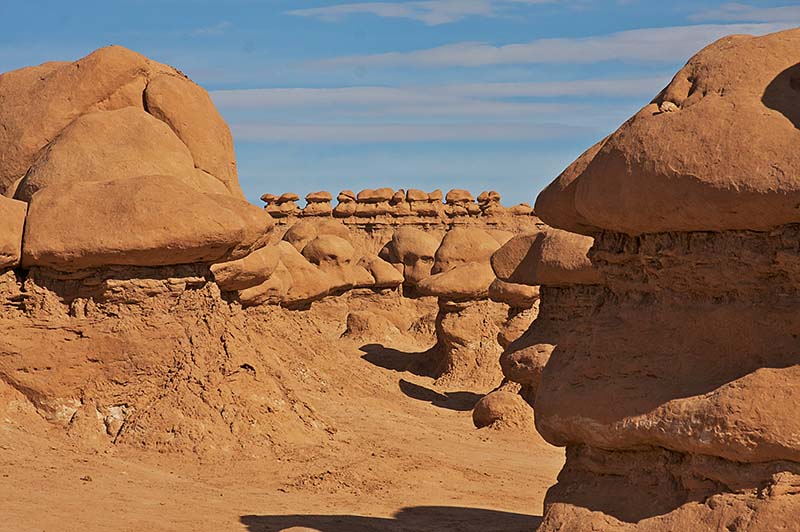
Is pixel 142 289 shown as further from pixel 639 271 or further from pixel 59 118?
pixel 639 271

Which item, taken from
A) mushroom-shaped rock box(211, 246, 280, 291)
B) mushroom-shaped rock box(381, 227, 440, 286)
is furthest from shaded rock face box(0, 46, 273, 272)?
mushroom-shaped rock box(381, 227, 440, 286)

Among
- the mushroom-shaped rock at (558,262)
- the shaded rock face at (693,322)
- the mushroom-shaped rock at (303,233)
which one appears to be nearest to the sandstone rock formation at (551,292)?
the mushroom-shaped rock at (558,262)

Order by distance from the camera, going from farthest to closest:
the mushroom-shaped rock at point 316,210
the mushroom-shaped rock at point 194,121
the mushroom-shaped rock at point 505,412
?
the mushroom-shaped rock at point 316,210 < the mushroom-shaped rock at point 505,412 < the mushroom-shaped rock at point 194,121

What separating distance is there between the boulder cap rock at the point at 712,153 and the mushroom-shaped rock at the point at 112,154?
6.11 metres

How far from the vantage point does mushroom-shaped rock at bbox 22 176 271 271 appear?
10.6m

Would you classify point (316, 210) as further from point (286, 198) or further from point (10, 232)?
point (10, 232)

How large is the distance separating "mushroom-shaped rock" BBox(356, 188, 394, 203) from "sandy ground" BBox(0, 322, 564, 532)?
3539 centimetres

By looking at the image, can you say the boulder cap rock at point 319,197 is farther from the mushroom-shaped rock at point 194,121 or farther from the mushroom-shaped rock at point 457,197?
the mushroom-shaped rock at point 194,121

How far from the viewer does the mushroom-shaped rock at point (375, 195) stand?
49.2 meters

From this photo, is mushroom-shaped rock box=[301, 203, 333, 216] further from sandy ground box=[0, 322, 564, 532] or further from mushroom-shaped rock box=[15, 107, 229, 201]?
mushroom-shaped rock box=[15, 107, 229, 201]

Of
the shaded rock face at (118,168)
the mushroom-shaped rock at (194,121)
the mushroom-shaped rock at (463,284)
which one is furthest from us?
the mushroom-shaped rock at (463,284)

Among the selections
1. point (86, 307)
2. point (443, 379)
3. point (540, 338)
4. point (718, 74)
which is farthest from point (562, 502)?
point (443, 379)

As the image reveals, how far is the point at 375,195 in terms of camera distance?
49.2m

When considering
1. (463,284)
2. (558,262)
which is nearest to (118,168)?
(558,262)
